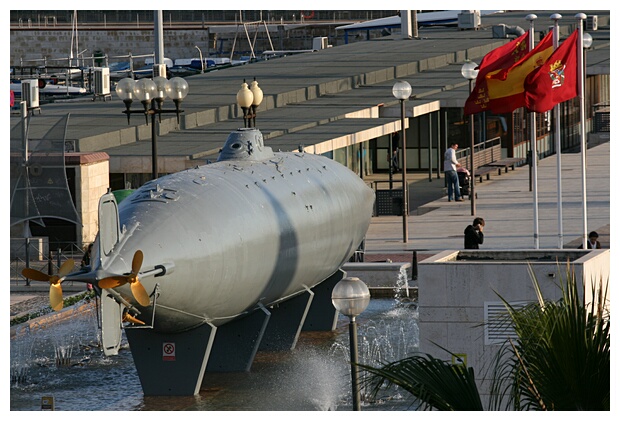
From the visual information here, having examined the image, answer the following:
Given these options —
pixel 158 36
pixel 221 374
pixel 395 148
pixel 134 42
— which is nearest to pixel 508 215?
pixel 395 148

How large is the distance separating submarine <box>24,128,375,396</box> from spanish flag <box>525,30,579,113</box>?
449cm

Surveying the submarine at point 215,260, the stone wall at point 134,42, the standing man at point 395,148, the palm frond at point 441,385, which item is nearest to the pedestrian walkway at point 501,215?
the standing man at point 395,148

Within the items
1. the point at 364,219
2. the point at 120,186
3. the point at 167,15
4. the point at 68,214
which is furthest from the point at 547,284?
the point at 167,15

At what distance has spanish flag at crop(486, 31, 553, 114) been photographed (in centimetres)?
2997

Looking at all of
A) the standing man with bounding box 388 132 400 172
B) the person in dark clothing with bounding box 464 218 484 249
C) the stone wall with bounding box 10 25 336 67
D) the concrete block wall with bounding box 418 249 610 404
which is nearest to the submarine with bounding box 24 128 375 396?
the concrete block wall with bounding box 418 249 610 404

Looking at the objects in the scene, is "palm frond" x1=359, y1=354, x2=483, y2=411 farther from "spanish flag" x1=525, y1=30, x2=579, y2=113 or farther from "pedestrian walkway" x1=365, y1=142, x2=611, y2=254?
"pedestrian walkway" x1=365, y1=142, x2=611, y2=254

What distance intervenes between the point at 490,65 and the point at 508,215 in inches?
545

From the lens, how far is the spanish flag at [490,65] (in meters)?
30.2

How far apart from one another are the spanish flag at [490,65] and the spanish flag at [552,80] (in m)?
0.70

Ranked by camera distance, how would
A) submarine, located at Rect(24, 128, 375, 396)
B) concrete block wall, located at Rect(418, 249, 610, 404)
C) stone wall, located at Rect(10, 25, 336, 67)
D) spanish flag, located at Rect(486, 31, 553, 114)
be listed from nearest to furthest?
submarine, located at Rect(24, 128, 375, 396), concrete block wall, located at Rect(418, 249, 610, 404), spanish flag, located at Rect(486, 31, 553, 114), stone wall, located at Rect(10, 25, 336, 67)

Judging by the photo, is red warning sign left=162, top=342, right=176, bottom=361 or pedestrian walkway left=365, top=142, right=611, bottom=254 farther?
pedestrian walkway left=365, top=142, right=611, bottom=254

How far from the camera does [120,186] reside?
136 feet

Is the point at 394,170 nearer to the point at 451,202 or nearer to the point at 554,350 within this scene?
the point at 451,202

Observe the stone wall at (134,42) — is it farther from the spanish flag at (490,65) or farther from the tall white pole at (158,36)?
the spanish flag at (490,65)
